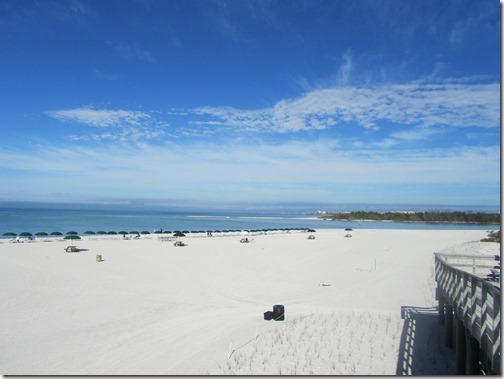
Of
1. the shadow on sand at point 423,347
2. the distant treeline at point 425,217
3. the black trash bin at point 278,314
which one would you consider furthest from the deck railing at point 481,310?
the distant treeline at point 425,217

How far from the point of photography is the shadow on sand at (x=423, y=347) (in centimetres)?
727

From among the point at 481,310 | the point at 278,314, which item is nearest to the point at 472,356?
the point at 481,310

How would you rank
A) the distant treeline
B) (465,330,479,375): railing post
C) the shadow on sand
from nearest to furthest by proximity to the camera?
1. (465,330,479,375): railing post
2. the shadow on sand
3. the distant treeline

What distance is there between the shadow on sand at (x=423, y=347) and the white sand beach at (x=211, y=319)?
1.6 inches

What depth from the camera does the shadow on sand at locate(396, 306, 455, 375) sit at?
727cm

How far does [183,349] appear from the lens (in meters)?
8.13

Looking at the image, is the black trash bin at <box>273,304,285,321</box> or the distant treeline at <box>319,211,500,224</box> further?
the distant treeline at <box>319,211,500,224</box>

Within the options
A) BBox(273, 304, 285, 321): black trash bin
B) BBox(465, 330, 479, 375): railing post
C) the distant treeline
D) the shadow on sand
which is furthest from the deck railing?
the distant treeline

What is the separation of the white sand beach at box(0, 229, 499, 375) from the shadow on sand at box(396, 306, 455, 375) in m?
0.04

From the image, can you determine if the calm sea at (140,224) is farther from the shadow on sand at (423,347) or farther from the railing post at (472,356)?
the railing post at (472,356)

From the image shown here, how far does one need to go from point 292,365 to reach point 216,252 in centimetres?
1841

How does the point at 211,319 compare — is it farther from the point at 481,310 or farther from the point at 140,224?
the point at 140,224

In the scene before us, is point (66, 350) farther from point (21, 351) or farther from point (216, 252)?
point (216, 252)

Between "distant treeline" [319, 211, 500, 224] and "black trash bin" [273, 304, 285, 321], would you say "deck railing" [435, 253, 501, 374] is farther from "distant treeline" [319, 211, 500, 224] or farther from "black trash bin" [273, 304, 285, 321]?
"distant treeline" [319, 211, 500, 224]
